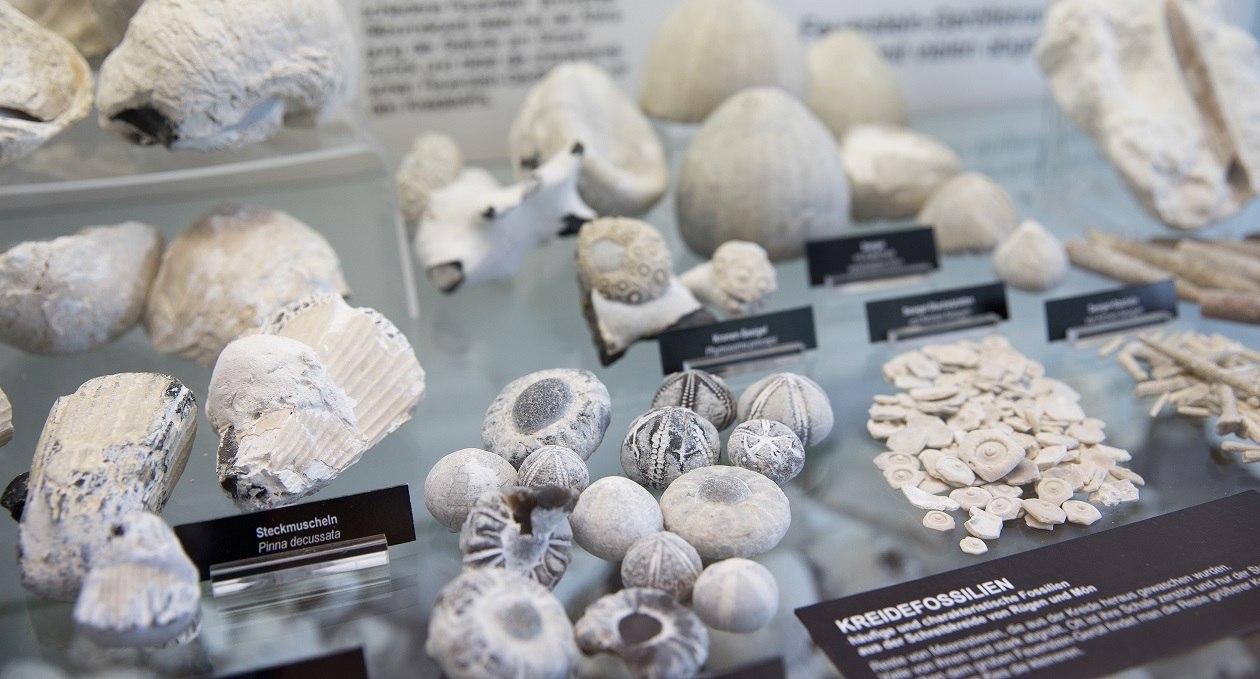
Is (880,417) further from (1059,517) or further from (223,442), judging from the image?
(223,442)

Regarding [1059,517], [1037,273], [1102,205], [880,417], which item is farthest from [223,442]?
[1102,205]

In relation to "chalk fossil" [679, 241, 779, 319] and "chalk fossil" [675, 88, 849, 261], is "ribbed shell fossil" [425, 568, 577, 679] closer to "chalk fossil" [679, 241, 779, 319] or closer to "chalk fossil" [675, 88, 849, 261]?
"chalk fossil" [679, 241, 779, 319]

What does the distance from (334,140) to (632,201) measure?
2.20ft

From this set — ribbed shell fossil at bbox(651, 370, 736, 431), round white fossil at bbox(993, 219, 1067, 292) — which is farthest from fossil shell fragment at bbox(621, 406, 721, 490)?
round white fossil at bbox(993, 219, 1067, 292)

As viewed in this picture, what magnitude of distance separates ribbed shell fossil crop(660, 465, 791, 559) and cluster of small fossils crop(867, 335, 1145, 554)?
26cm

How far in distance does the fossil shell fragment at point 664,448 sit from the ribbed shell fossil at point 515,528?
0.24 metres

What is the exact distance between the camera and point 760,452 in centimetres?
147

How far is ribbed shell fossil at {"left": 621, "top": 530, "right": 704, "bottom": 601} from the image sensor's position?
1.24m

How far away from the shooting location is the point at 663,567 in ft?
4.06

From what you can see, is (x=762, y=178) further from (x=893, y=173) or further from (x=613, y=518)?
(x=613, y=518)

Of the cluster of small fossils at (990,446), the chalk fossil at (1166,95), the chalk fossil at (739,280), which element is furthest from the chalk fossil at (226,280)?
the chalk fossil at (1166,95)

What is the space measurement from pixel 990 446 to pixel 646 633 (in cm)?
71

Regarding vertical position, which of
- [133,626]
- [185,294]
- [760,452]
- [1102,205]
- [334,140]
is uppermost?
[334,140]

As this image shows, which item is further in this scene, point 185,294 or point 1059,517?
point 185,294
